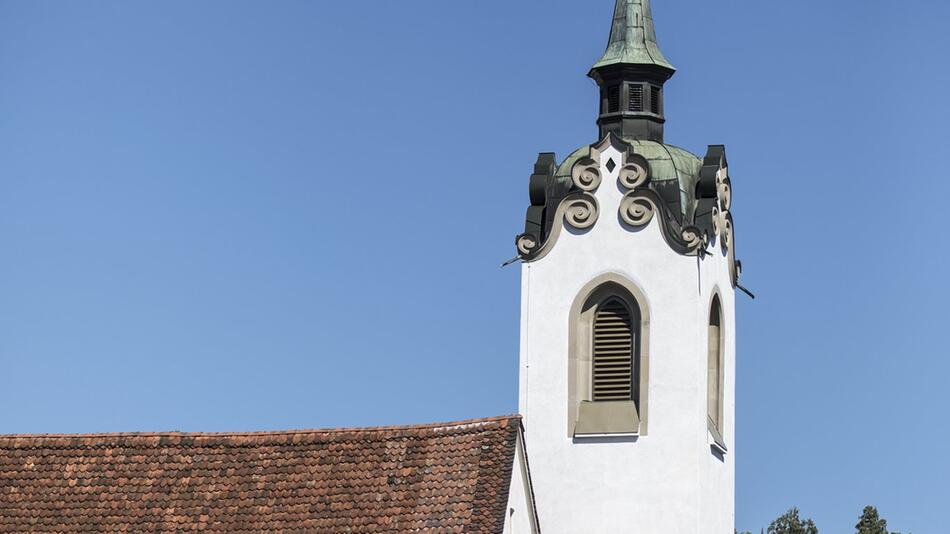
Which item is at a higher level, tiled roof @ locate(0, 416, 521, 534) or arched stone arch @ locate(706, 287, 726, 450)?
arched stone arch @ locate(706, 287, 726, 450)

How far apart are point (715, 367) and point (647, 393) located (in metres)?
2.26

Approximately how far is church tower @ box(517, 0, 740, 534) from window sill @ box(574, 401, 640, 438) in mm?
27

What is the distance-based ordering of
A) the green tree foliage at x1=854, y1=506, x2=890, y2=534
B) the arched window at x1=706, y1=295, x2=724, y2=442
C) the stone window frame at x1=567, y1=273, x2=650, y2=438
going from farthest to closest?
the green tree foliage at x1=854, y1=506, x2=890, y2=534 → the arched window at x1=706, y1=295, x2=724, y2=442 → the stone window frame at x1=567, y1=273, x2=650, y2=438

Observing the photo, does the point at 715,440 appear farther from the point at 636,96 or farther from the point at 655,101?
the point at 636,96

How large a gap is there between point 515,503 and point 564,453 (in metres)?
7.39

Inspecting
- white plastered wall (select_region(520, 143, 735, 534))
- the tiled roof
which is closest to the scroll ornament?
white plastered wall (select_region(520, 143, 735, 534))

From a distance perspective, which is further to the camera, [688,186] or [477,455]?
[688,186]

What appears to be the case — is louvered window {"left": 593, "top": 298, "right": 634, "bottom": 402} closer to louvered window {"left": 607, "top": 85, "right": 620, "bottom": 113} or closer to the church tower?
the church tower

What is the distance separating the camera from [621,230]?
51312mm

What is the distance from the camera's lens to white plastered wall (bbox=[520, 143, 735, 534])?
49938 mm

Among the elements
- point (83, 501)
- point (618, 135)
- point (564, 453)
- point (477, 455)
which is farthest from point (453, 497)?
point (618, 135)

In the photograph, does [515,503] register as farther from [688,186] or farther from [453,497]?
[688,186]

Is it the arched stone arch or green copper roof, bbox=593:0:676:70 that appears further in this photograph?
green copper roof, bbox=593:0:676:70

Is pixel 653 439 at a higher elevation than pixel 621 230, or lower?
lower
